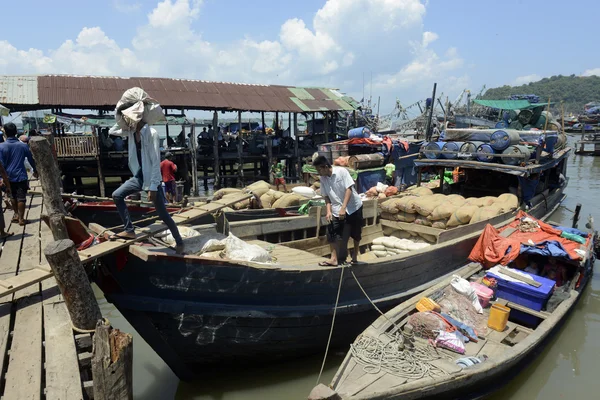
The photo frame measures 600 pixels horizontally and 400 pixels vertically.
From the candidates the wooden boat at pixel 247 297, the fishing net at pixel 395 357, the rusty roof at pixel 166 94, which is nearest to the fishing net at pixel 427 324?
the fishing net at pixel 395 357

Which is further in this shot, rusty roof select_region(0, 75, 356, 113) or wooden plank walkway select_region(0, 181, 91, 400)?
rusty roof select_region(0, 75, 356, 113)

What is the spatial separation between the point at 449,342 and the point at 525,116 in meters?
12.7

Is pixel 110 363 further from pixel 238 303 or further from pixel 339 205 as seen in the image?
pixel 339 205

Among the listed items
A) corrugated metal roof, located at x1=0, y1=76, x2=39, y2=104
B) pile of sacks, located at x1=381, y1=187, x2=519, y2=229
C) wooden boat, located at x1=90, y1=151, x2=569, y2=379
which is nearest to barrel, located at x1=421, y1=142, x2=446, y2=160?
pile of sacks, located at x1=381, y1=187, x2=519, y2=229

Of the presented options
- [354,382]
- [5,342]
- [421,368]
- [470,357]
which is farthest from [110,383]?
[470,357]

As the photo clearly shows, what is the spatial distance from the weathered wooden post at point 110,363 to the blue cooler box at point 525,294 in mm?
5044

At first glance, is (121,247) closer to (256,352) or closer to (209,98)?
(256,352)

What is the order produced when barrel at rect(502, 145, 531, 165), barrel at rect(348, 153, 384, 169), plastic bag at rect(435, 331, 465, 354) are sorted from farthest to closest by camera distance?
barrel at rect(348, 153, 384, 169) < barrel at rect(502, 145, 531, 165) < plastic bag at rect(435, 331, 465, 354)

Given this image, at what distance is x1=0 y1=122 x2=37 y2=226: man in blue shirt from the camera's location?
18.7 ft

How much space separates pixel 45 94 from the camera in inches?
517

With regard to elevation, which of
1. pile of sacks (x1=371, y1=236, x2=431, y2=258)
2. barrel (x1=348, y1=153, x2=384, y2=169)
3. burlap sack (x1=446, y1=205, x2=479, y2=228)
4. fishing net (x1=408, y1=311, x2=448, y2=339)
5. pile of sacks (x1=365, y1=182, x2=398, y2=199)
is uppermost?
barrel (x1=348, y1=153, x2=384, y2=169)

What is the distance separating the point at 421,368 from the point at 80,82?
15.5 metres

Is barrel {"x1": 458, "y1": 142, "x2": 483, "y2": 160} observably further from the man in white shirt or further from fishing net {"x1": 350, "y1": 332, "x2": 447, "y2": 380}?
fishing net {"x1": 350, "y1": 332, "x2": 447, "y2": 380}

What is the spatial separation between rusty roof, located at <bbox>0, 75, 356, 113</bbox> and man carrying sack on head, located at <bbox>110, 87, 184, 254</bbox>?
440 inches
